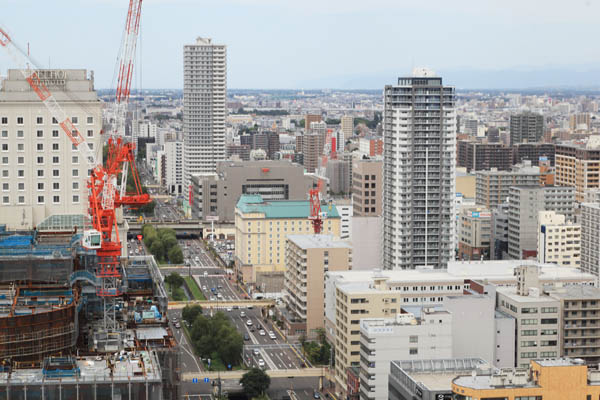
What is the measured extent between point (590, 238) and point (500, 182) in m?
20.9

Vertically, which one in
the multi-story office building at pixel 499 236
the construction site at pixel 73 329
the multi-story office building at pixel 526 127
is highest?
the multi-story office building at pixel 526 127

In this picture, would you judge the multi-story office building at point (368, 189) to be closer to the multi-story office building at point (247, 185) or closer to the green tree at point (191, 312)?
the green tree at point (191, 312)

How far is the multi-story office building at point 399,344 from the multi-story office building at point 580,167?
4325cm

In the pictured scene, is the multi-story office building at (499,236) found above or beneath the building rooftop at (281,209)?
beneath

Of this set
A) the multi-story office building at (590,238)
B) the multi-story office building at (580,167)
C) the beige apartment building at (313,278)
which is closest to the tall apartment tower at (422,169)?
the beige apartment building at (313,278)

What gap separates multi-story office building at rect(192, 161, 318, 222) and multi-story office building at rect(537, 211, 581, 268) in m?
26.2

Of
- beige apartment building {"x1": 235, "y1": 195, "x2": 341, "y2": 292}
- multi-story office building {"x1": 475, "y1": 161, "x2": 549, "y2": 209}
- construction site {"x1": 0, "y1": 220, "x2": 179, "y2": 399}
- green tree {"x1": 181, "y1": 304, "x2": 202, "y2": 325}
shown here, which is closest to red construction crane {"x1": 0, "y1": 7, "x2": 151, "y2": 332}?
construction site {"x1": 0, "y1": 220, "x2": 179, "y2": 399}

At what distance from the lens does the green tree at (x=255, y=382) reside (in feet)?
129

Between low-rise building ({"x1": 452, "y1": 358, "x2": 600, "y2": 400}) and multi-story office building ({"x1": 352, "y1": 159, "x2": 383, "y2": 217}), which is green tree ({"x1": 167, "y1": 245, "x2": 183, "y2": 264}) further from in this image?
low-rise building ({"x1": 452, "y1": 358, "x2": 600, "y2": 400})

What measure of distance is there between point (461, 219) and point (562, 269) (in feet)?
71.7

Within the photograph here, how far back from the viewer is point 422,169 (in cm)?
5344

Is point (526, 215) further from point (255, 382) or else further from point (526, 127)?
point (526, 127)

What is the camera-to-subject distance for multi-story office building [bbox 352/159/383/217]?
210 ft

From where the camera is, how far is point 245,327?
2064 inches
